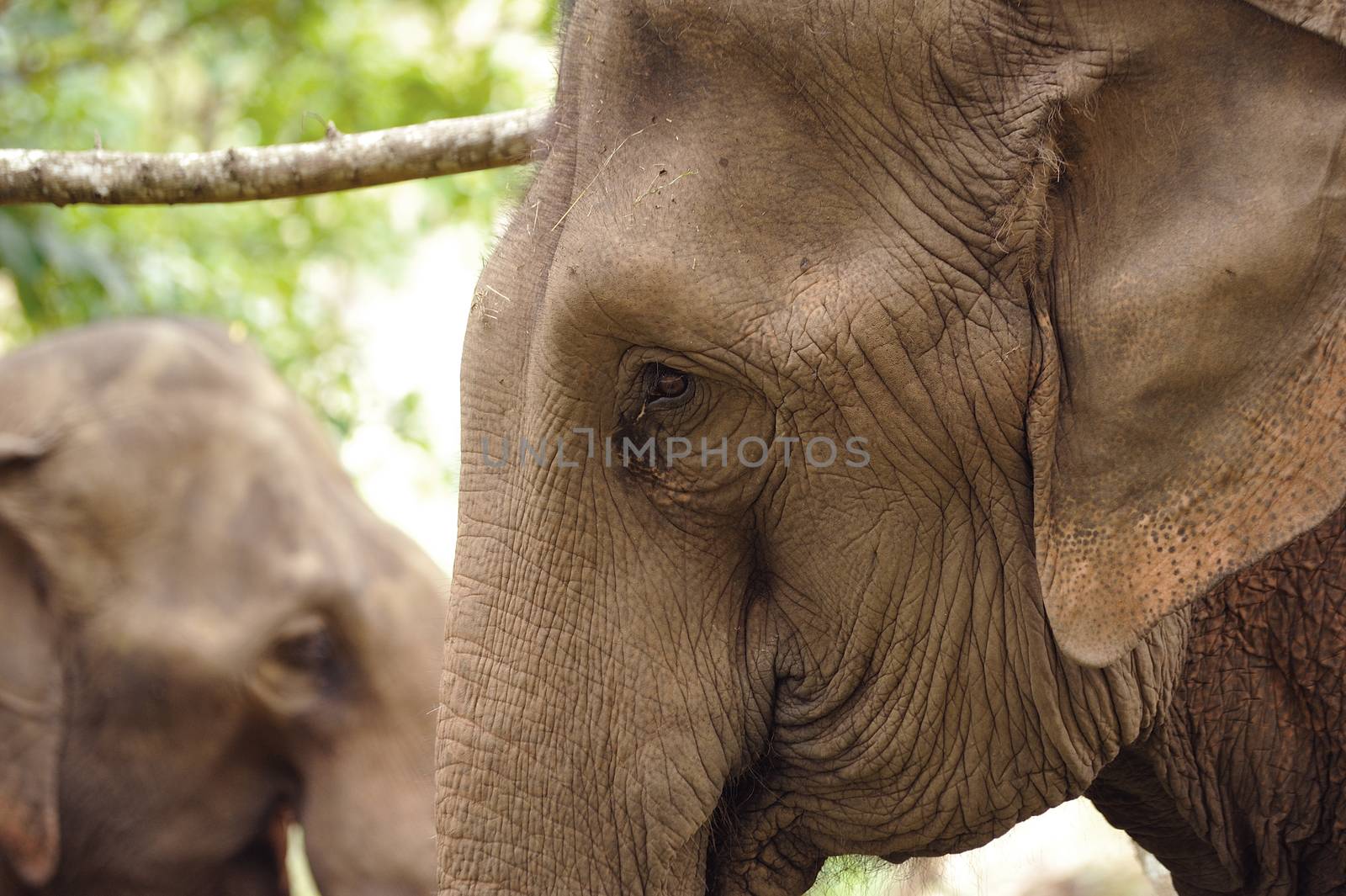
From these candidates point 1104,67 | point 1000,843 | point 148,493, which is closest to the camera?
point 1104,67

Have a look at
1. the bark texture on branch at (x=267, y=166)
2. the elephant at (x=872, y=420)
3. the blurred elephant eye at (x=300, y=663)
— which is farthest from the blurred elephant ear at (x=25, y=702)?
the elephant at (x=872, y=420)

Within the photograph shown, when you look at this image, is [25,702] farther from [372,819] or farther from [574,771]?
[574,771]

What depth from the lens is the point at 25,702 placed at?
12.6ft

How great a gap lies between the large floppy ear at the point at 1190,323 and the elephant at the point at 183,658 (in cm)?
236

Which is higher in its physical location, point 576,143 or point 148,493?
point 576,143

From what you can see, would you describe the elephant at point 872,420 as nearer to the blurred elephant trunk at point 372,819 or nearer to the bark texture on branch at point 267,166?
the bark texture on branch at point 267,166

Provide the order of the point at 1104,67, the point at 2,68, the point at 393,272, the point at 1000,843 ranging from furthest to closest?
the point at 393,272
the point at 2,68
the point at 1000,843
the point at 1104,67

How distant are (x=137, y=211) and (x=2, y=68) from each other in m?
1.23

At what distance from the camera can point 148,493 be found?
12.9ft

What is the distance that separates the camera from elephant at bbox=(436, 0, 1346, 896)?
5.37ft

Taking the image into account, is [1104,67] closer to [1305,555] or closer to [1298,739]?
[1305,555]

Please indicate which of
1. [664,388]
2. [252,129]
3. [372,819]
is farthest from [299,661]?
[252,129]

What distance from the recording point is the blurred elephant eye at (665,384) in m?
1.81

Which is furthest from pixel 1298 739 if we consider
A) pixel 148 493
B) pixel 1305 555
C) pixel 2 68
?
pixel 2 68
